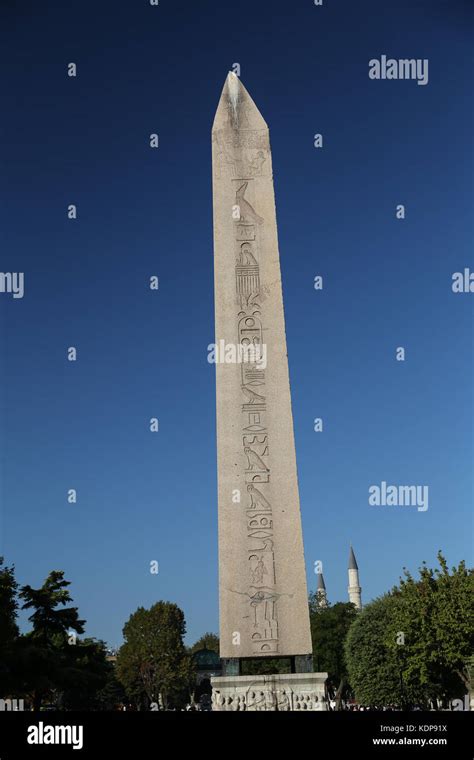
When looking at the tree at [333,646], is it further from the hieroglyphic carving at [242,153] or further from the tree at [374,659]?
the hieroglyphic carving at [242,153]

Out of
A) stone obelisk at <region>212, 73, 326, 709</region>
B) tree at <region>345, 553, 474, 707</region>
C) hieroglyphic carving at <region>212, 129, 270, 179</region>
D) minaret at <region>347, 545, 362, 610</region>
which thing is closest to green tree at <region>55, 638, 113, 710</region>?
tree at <region>345, 553, 474, 707</region>

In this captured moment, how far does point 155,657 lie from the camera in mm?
76062

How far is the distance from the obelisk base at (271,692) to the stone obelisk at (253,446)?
0.06ft

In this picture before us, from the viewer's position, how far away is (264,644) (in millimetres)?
15500

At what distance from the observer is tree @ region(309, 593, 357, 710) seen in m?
69.2

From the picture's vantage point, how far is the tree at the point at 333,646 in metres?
69.2

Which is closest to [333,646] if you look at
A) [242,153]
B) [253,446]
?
[253,446]

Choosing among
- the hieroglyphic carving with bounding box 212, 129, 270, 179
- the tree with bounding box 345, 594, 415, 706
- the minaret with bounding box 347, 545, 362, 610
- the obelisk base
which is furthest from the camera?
the minaret with bounding box 347, 545, 362, 610

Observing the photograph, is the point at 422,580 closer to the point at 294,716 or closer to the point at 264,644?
the point at 264,644

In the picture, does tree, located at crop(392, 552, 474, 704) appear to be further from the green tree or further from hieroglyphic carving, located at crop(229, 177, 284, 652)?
hieroglyphic carving, located at crop(229, 177, 284, 652)

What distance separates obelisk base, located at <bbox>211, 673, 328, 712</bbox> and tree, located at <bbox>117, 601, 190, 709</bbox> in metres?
62.5

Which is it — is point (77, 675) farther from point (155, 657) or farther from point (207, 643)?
point (207, 643)

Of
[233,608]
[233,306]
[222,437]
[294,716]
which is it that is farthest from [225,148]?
[294,716]

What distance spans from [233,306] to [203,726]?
8658mm
